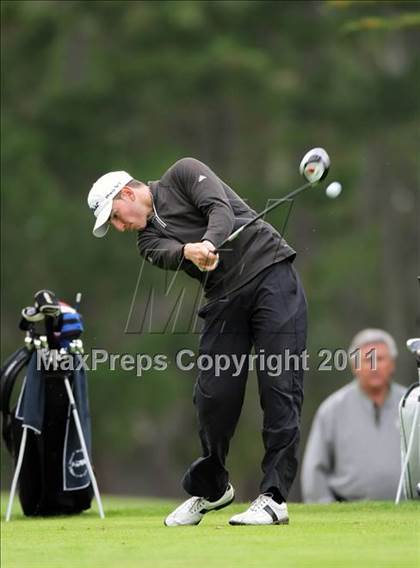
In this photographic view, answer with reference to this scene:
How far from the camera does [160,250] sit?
6945 mm

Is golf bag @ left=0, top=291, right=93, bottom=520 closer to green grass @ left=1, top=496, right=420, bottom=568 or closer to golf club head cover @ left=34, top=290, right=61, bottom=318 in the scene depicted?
golf club head cover @ left=34, top=290, right=61, bottom=318

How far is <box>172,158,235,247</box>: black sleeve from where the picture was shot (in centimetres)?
674

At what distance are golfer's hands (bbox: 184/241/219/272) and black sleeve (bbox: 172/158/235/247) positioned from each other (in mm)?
41

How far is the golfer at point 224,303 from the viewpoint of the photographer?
6820mm

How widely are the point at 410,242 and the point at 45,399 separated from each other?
15.0 m

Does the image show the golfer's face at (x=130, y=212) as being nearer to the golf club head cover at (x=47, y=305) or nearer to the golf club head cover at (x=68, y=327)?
the golf club head cover at (x=47, y=305)

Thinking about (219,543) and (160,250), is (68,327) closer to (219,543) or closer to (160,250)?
(160,250)

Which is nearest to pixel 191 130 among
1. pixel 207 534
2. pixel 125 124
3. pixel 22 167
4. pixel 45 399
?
pixel 125 124

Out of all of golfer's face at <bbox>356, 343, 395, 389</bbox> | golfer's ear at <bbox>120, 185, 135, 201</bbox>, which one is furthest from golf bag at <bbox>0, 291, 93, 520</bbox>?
golfer's face at <bbox>356, 343, 395, 389</bbox>

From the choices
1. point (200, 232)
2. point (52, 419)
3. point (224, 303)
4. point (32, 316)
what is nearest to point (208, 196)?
point (200, 232)

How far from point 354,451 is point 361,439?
0.33 feet

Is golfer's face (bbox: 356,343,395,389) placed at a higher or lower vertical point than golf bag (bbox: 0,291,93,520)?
higher

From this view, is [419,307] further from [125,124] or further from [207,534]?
[207,534]

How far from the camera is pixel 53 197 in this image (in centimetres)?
2047
